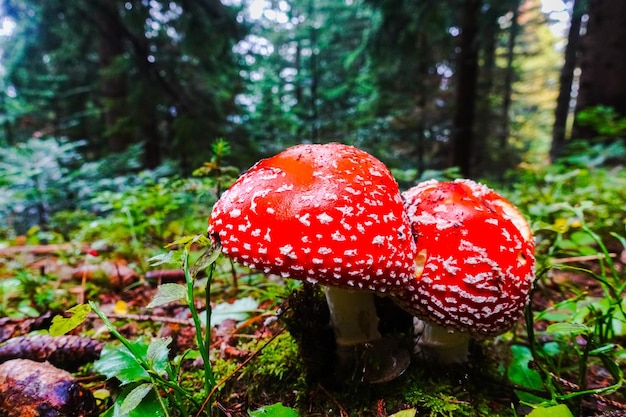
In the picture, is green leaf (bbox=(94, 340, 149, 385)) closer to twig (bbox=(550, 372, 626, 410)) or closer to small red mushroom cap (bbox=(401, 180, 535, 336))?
small red mushroom cap (bbox=(401, 180, 535, 336))

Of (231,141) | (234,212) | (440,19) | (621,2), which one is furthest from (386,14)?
(234,212)

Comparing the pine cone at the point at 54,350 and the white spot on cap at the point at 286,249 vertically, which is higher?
the white spot on cap at the point at 286,249

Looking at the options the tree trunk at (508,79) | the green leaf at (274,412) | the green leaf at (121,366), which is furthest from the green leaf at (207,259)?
the tree trunk at (508,79)

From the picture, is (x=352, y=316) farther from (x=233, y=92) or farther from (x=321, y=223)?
(x=233, y=92)

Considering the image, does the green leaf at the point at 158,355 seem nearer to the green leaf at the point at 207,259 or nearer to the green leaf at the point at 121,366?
the green leaf at the point at 121,366

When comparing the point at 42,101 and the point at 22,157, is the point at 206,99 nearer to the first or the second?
the point at 22,157

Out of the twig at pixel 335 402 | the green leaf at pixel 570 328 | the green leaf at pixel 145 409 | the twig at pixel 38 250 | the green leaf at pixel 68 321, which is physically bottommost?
the twig at pixel 38 250

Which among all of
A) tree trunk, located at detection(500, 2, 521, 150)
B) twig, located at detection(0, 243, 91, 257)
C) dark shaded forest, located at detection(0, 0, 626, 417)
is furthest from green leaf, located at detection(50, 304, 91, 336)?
tree trunk, located at detection(500, 2, 521, 150)
